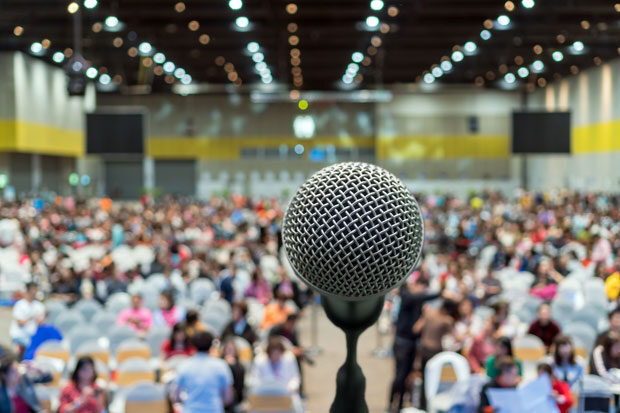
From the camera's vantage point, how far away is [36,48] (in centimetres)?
3828

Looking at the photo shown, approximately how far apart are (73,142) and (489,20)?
2507 centimetres

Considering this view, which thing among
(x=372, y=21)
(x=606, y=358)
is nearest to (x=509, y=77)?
(x=372, y=21)

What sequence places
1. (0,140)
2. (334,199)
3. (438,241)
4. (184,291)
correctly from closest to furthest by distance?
(334,199)
(184,291)
(438,241)
(0,140)

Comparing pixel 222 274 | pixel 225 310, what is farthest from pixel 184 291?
pixel 225 310

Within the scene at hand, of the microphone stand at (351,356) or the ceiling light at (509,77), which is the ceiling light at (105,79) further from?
the microphone stand at (351,356)

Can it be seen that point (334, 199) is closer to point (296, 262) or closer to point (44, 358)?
point (296, 262)

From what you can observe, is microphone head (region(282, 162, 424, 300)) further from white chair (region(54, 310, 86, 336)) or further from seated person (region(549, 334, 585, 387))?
white chair (region(54, 310, 86, 336))

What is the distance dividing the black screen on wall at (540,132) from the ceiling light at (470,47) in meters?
9.14

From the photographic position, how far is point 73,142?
4775 centimetres

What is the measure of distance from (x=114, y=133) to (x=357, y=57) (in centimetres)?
1829

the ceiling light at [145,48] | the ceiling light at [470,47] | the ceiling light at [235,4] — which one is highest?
the ceiling light at [470,47]

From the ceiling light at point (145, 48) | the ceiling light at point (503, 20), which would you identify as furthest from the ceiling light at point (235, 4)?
the ceiling light at point (145, 48)

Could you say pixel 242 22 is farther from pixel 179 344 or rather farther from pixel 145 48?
pixel 179 344

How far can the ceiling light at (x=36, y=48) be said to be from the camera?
37231 mm
